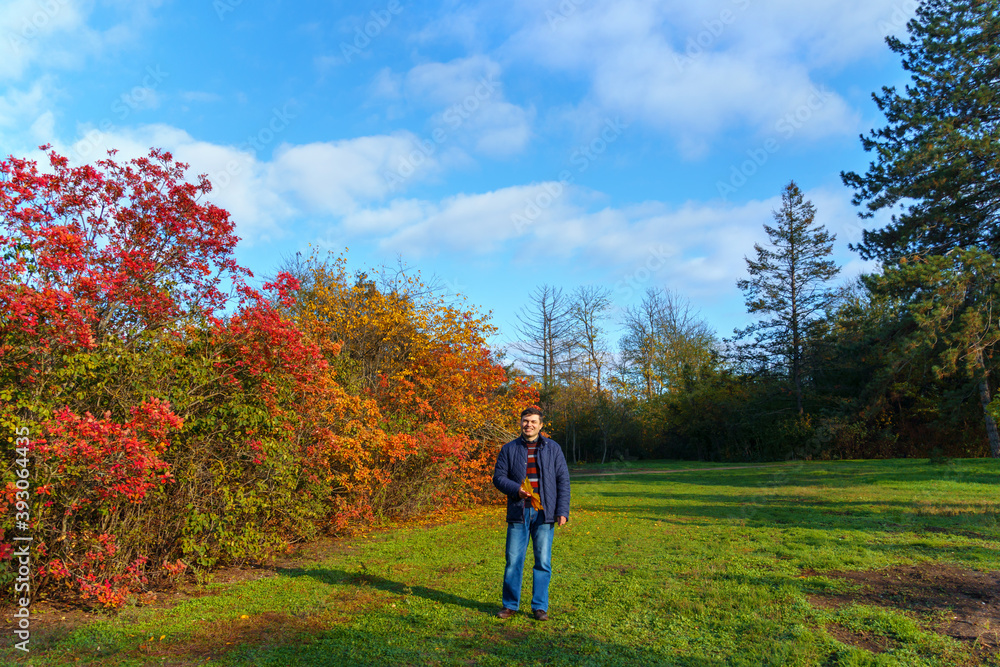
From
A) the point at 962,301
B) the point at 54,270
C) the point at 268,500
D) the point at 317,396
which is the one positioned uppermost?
the point at 962,301

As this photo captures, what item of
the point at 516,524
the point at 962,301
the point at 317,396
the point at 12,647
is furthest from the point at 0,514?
the point at 962,301

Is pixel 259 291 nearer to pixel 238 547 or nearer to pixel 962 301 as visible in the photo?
pixel 238 547

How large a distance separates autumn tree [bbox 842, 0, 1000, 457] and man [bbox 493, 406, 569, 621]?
51.4 feet

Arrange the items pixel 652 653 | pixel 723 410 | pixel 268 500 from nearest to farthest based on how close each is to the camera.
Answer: pixel 652 653
pixel 268 500
pixel 723 410

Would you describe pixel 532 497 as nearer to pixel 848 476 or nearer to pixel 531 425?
pixel 531 425

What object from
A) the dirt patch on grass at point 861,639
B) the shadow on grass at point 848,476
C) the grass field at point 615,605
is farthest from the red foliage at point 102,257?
the shadow on grass at point 848,476

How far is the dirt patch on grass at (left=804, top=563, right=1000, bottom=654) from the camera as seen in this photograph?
13.9 feet

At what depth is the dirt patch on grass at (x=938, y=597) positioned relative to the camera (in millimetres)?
4250

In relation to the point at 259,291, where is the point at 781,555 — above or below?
below

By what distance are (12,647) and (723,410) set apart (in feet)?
107

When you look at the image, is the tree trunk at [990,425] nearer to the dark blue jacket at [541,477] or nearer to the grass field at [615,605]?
the grass field at [615,605]

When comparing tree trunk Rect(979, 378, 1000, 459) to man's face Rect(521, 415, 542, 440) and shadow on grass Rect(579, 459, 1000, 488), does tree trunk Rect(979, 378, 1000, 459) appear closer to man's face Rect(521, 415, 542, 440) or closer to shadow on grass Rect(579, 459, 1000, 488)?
shadow on grass Rect(579, 459, 1000, 488)

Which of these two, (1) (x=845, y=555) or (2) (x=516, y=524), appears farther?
(1) (x=845, y=555)

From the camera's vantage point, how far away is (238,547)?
623cm
